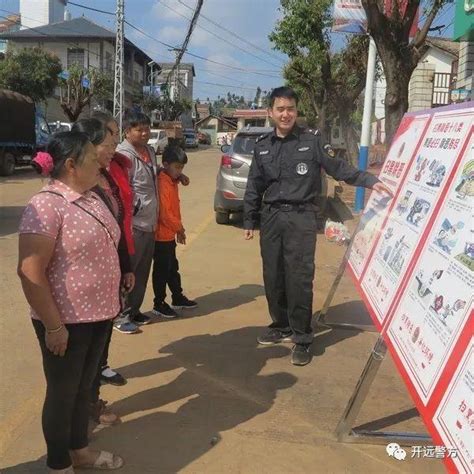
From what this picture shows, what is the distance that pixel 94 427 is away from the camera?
127 inches

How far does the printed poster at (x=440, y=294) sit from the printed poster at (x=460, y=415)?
0.34 ft

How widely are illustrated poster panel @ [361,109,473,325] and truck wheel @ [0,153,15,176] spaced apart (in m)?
16.9

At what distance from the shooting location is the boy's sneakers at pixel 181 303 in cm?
543

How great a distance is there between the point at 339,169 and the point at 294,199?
0.39 meters

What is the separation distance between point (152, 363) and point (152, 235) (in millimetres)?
1060

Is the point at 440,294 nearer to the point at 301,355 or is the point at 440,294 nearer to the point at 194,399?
the point at 194,399

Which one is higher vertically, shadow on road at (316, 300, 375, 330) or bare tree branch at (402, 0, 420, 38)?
bare tree branch at (402, 0, 420, 38)

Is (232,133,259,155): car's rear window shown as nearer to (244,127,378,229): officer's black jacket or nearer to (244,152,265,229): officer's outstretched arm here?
(244,152,265,229): officer's outstretched arm

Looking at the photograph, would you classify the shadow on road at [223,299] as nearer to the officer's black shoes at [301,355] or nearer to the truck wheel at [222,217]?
the officer's black shoes at [301,355]

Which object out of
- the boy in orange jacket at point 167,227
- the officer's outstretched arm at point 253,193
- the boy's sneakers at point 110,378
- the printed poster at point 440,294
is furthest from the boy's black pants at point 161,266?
the printed poster at point 440,294

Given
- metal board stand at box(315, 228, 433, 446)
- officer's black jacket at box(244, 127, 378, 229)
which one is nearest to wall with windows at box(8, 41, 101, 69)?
officer's black jacket at box(244, 127, 378, 229)

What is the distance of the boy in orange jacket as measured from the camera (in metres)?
5.09

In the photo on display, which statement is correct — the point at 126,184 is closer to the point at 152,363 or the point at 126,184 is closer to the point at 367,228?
the point at 152,363

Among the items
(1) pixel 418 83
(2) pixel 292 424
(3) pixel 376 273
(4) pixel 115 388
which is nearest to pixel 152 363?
(4) pixel 115 388
